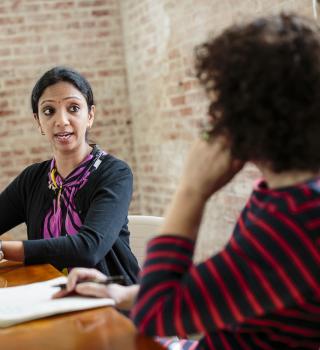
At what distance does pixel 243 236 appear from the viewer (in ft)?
3.03

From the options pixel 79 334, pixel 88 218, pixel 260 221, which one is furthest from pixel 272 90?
pixel 88 218

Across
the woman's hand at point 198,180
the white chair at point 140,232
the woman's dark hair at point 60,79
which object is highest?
the woman's dark hair at point 60,79

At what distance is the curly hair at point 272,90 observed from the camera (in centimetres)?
90

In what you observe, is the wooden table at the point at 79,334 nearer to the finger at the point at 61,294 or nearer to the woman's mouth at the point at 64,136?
the finger at the point at 61,294

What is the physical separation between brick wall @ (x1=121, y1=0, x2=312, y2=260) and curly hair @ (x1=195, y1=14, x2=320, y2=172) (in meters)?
1.59

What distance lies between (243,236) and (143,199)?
3.55m

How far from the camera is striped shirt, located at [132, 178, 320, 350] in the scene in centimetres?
88

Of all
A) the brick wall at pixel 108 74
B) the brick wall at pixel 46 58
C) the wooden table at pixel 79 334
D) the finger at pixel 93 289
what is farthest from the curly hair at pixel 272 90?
the brick wall at pixel 46 58

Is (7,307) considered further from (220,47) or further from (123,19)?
(123,19)

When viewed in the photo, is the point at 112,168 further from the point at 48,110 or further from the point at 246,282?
the point at 246,282

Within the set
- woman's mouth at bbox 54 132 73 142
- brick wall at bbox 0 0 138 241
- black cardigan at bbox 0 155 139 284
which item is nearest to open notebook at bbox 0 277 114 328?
black cardigan at bbox 0 155 139 284

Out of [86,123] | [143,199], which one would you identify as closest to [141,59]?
[143,199]

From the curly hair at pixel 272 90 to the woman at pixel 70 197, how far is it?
1078mm

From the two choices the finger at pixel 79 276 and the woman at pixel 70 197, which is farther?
the woman at pixel 70 197
